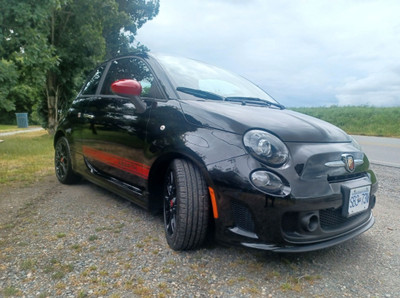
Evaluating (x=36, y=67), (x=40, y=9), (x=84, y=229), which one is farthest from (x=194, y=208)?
(x=36, y=67)

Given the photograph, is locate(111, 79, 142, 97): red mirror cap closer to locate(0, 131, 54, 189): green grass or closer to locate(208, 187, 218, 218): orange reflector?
A: locate(208, 187, 218, 218): orange reflector

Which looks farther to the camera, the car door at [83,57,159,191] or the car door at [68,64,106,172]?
the car door at [68,64,106,172]

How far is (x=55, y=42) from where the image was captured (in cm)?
1202

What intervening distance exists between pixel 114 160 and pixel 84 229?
2.15ft

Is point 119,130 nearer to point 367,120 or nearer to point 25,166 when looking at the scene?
point 25,166

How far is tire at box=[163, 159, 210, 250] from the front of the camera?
6.63 ft

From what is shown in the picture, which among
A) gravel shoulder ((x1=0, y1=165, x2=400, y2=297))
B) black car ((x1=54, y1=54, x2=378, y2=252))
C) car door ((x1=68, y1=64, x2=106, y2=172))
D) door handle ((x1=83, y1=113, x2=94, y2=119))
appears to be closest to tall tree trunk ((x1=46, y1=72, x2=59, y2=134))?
car door ((x1=68, y1=64, x2=106, y2=172))

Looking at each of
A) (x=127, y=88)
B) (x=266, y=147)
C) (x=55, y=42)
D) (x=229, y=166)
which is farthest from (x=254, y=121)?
(x=55, y=42)

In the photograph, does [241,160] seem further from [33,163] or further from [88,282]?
[33,163]

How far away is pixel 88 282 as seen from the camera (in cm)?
183

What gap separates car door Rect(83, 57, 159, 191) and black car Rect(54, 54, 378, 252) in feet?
Result: 0.05

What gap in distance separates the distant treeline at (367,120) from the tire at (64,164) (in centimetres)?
1397

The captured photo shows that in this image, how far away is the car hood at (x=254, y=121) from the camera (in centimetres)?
197

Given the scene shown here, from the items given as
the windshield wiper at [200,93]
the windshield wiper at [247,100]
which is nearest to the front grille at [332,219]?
the windshield wiper at [247,100]
